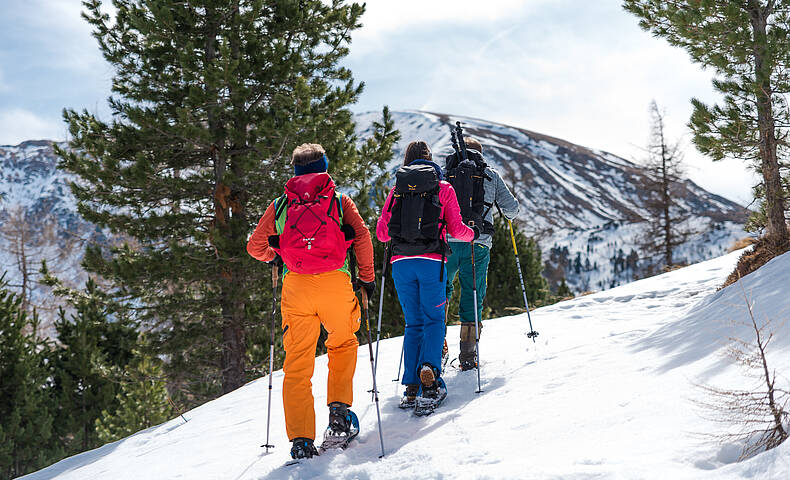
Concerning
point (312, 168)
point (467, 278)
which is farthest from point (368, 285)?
point (467, 278)

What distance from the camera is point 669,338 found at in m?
4.69

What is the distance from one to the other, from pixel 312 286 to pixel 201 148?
7.54 meters

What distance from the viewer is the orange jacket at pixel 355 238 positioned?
3.92 metres

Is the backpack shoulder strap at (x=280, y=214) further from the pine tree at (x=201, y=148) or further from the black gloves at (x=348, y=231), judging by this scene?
the pine tree at (x=201, y=148)

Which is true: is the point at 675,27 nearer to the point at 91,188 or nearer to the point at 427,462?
the point at 427,462

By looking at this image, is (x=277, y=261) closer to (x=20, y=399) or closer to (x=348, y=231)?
(x=348, y=231)

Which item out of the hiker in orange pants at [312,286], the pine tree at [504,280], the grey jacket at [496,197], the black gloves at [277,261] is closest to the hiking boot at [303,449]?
the hiker in orange pants at [312,286]

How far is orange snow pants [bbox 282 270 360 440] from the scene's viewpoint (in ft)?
12.2

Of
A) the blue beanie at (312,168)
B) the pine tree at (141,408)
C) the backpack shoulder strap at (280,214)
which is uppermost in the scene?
the blue beanie at (312,168)

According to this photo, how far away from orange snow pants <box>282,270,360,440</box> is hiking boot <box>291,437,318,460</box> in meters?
0.03

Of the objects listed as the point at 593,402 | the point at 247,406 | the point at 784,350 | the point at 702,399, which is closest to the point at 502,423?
the point at 593,402

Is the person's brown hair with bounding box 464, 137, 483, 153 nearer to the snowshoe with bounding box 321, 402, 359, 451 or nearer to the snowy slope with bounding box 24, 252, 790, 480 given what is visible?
the snowy slope with bounding box 24, 252, 790, 480

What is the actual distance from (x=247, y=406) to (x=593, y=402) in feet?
13.4

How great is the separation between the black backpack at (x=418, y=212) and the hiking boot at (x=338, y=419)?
1303 mm
